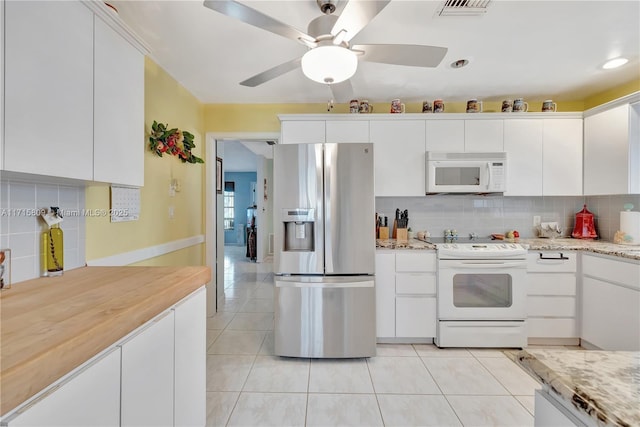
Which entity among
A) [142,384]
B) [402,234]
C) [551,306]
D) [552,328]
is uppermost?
[402,234]

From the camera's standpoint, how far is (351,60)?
150 cm

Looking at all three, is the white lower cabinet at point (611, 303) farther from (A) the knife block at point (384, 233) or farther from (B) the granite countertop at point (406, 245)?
(A) the knife block at point (384, 233)

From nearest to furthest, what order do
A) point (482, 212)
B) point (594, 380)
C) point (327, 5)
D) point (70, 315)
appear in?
point (594, 380), point (70, 315), point (327, 5), point (482, 212)

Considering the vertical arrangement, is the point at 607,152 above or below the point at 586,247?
above

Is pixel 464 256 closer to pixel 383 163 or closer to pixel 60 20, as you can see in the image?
pixel 383 163

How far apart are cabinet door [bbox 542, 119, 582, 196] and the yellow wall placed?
3.51 meters

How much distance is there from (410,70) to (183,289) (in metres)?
2.37

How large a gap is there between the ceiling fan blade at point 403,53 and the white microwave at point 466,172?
1.33m

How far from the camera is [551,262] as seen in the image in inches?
104

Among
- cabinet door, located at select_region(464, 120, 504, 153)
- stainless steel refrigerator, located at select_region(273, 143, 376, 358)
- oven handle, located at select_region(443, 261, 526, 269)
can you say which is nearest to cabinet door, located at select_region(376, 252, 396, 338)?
stainless steel refrigerator, located at select_region(273, 143, 376, 358)

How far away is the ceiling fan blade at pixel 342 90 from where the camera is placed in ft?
6.34

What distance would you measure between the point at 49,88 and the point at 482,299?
3107 millimetres

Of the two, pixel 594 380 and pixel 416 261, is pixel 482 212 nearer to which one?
pixel 416 261

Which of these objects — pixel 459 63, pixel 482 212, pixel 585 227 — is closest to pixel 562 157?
pixel 585 227
